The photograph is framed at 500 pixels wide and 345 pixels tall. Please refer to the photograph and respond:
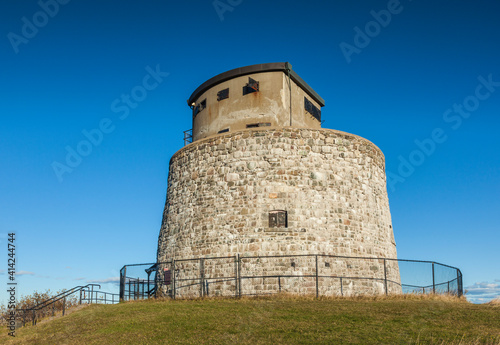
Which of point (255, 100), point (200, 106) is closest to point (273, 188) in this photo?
point (255, 100)

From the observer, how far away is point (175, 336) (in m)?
12.6

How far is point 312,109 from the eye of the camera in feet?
91.2

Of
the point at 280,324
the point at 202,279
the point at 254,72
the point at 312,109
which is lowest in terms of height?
the point at 280,324

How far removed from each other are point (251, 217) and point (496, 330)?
11.5 meters

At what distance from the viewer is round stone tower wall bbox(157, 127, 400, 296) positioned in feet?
69.5

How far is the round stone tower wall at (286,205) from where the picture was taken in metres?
21.2

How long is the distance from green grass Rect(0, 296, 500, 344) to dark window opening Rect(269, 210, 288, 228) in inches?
153

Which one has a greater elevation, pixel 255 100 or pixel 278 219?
pixel 255 100

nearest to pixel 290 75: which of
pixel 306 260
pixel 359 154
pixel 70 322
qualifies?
pixel 359 154

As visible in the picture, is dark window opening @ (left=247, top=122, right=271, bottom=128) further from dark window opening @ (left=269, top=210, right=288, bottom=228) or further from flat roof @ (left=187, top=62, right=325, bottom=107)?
dark window opening @ (left=269, top=210, right=288, bottom=228)

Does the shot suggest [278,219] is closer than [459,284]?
Yes

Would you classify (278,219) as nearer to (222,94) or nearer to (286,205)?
(286,205)

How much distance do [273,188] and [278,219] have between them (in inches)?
57.4

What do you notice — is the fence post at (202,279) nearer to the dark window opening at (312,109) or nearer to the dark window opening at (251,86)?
the dark window opening at (251,86)
